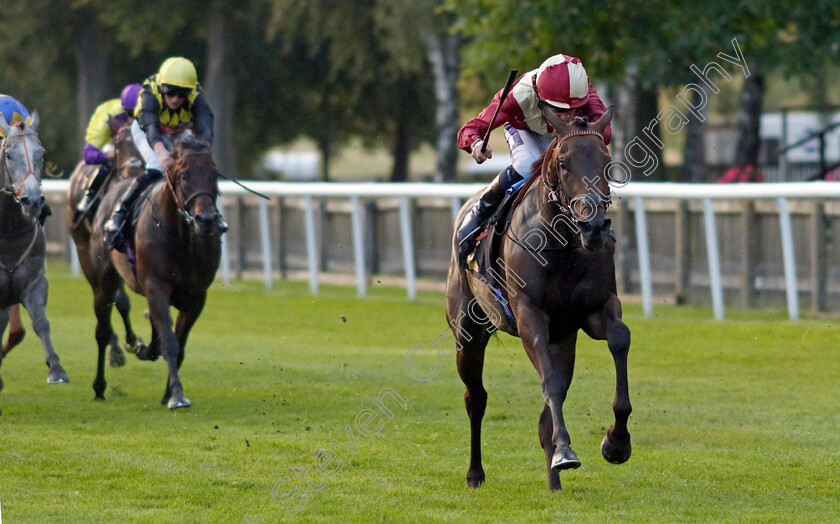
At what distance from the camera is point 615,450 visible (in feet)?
17.2

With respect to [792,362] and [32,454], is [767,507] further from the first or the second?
[792,362]

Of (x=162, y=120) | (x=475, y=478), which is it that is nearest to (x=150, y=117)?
(x=162, y=120)

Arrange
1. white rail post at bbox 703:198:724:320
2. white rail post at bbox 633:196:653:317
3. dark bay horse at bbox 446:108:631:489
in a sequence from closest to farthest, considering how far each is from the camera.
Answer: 1. dark bay horse at bbox 446:108:631:489
2. white rail post at bbox 703:198:724:320
3. white rail post at bbox 633:196:653:317

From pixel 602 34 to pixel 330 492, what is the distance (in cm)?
1341

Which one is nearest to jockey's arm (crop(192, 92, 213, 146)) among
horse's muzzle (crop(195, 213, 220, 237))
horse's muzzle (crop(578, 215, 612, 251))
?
horse's muzzle (crop(195, 213, 220, 237))

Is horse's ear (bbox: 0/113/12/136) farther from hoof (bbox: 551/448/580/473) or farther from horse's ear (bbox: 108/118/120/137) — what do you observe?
hoof (bbox: 551/448/580/473)

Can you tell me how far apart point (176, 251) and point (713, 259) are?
535cm

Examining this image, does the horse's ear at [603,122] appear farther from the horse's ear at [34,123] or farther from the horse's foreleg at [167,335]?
the horse's ear at [34,123]

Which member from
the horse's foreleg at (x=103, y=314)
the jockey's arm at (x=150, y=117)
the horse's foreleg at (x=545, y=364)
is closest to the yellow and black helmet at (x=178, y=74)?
the jockey's arm at (x=150, y=117)

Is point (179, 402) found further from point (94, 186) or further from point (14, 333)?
point (94, 186)

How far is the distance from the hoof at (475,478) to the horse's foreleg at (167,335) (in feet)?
9.03

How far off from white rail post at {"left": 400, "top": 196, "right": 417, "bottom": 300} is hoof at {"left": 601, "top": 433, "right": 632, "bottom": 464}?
892cm

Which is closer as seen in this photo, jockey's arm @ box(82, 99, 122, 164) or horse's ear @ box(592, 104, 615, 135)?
horse's ear @ box(592, 104, 615, 135)

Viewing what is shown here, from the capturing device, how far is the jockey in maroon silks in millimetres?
5699
